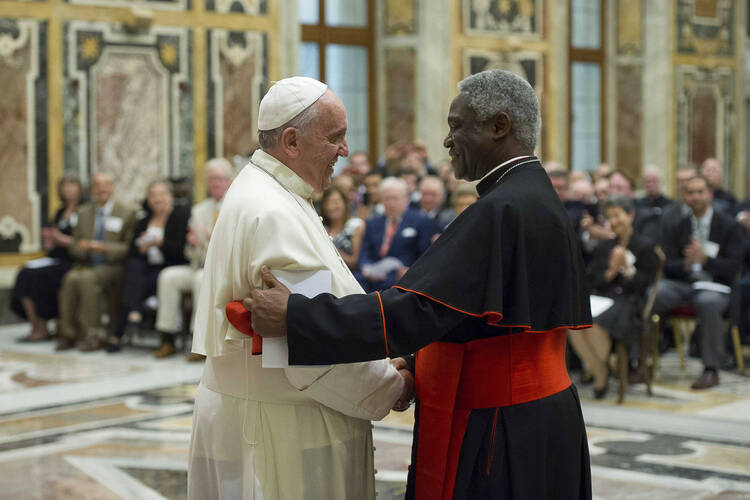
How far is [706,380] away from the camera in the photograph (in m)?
7.09

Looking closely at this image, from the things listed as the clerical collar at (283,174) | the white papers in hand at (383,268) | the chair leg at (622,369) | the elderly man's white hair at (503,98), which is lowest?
the chair leg at (622,369)

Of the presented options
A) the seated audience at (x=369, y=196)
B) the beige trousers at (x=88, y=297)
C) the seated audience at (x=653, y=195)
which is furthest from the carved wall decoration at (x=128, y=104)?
the seated audience at (x=653, y=195)

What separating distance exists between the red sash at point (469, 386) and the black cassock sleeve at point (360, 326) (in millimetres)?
195

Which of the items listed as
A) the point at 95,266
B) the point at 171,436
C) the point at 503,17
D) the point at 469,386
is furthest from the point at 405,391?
the point at 503,17

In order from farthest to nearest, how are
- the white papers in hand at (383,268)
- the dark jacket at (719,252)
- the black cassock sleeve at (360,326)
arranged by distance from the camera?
the dark jacket at (719,252)
the white papers in hand at (383,268)
the black cassock sleeve at (360,326)

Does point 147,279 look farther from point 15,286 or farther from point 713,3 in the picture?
point 713,3

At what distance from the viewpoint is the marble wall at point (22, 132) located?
408 inches

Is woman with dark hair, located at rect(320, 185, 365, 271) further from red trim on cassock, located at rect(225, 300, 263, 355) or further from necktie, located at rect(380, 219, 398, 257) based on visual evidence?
red trim on cassock, located at rect(225, 300, 263, 355)

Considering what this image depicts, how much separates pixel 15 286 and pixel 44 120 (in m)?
1.99

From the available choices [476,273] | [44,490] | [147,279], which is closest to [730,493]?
[476,273]

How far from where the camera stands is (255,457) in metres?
2.48

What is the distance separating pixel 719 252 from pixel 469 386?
5.71 meters

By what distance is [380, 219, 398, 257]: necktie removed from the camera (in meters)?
7.64

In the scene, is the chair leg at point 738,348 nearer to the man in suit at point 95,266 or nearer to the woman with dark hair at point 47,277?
the man in suit at point 95,266
